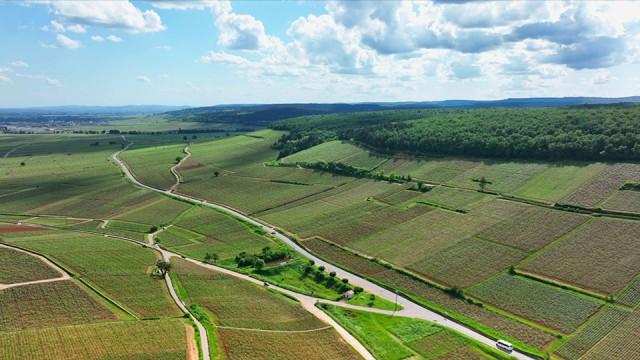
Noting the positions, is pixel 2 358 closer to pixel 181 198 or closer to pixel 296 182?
pixel 181 198

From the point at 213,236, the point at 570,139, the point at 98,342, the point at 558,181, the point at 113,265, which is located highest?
the point at 570,139

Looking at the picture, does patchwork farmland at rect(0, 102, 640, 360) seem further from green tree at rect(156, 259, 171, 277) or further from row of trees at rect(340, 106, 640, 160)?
row of trees at rect(340, 106, 640, 160)

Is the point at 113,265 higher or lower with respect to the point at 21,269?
lower

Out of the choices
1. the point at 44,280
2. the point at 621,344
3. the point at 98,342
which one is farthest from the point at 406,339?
the point at 44,280

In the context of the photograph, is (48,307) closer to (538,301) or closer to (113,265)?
(113,265)

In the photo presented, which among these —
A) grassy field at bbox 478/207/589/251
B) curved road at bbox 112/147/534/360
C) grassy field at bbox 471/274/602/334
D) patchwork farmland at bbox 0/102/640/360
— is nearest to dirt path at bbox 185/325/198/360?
patchwork farmland at bbox 0/102/640/360

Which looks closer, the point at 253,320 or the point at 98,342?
the point at 98,342

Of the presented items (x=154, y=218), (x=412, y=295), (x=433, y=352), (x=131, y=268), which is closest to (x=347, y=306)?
(x=412, y=295)
